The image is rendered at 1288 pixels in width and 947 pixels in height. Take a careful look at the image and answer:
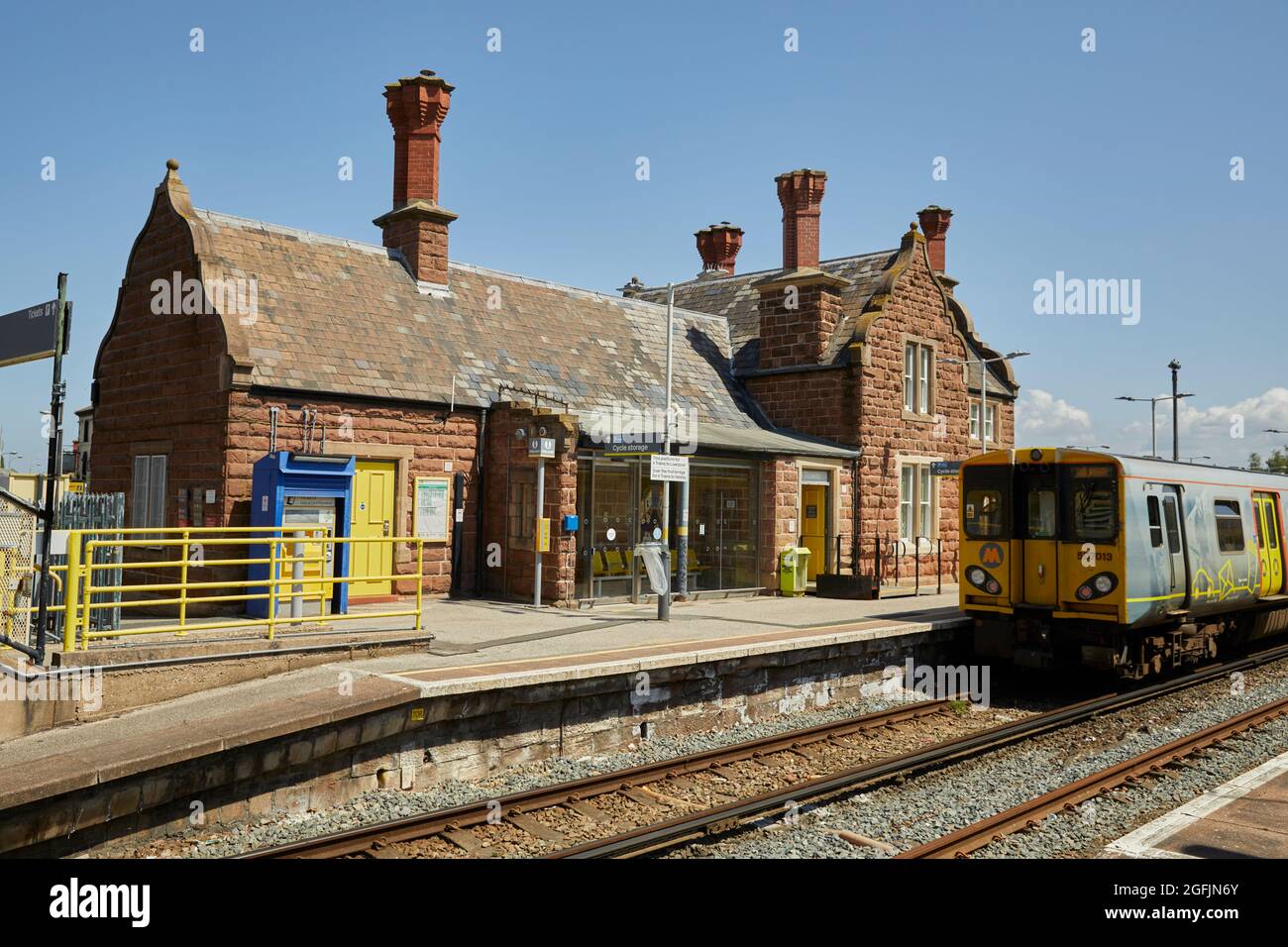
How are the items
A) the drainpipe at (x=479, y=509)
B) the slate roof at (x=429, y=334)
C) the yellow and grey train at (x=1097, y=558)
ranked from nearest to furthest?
the yellow and grey train at (x=1097, y=558), the slate roof at (x=429, y=334), the drainpipe at (x=479, y=509)

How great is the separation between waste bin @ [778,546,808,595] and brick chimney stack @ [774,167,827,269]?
24.0ft

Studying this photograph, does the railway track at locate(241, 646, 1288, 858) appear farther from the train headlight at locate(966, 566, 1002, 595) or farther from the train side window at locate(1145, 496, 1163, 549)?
the train side window at locate(1145, 496, 1163, 549)

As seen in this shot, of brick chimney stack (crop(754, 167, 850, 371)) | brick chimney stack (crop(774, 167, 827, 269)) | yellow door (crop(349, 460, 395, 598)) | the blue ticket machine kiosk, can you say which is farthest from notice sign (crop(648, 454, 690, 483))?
brick chimney stack (crop(774, 167, 827, 269))

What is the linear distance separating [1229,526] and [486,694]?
42.6ft

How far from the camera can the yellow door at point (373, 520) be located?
644 inches

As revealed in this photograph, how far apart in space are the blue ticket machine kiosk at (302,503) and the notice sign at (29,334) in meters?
5.36

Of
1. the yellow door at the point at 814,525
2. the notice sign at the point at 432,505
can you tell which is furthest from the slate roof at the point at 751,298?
the notice sign at the point at 432,505

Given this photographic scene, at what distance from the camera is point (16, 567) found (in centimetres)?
1008

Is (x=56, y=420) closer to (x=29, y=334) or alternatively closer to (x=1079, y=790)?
(x=29, y=334)

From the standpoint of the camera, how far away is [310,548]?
14.6 metres

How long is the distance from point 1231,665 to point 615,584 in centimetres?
1056

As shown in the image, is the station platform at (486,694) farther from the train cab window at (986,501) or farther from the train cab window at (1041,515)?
the train cab window at (1041,515)

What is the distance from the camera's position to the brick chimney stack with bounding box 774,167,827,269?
23266 millimetres
